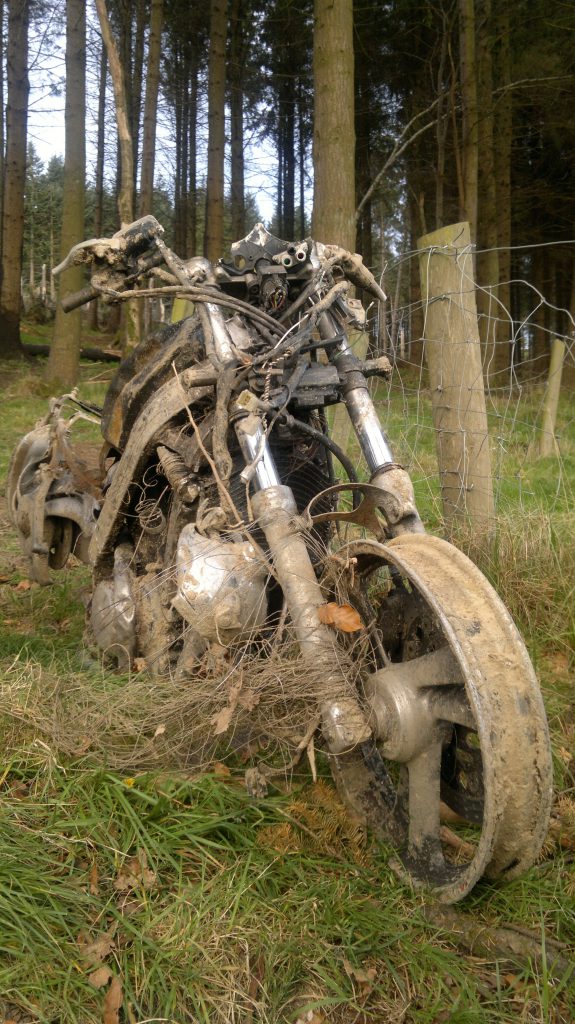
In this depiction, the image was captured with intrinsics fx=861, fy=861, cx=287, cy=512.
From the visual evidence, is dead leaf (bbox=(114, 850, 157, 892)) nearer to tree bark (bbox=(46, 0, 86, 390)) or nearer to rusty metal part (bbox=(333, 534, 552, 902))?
rusty metal part (bbox=(333, 534, 552, 902))

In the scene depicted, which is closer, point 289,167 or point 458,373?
point 458,373

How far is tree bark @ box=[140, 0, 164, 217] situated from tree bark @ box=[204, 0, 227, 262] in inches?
34.0

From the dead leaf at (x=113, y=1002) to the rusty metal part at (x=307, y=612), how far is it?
0.66 meters

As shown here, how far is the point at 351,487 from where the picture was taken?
2.29 metres

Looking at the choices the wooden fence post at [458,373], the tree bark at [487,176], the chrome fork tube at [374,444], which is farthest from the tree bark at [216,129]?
the chrome fork tube at [374,444]

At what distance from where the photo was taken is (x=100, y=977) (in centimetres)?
180

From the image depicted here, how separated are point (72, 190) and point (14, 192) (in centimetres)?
375

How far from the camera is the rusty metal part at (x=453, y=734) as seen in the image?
1762 mm

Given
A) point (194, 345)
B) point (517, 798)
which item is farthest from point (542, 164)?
point (517, 798)

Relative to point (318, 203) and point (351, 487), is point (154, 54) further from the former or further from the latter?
point (351, 487)

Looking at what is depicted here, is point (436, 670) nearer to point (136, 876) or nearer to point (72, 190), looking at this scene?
point (136, 876)

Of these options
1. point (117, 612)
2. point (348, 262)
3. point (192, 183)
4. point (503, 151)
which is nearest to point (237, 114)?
point (192, 183)

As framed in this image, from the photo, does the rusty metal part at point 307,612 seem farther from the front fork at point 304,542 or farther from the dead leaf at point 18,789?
the dead leaf at point 18,789

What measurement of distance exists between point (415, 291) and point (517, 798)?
15426mm
